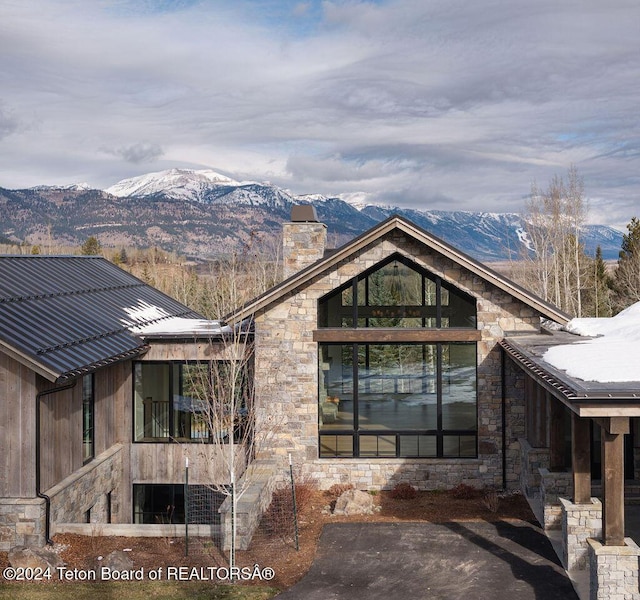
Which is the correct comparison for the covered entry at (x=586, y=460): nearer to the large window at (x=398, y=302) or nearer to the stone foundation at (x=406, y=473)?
the stone foundation at (x=406, y=473)

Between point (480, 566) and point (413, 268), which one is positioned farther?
point (413, 268)

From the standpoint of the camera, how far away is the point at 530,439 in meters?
16.3

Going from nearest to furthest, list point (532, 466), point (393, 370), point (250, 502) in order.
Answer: point (250, 502) < point (532, 466) < point (393, 370)

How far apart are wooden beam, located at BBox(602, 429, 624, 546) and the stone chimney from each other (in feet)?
36.7

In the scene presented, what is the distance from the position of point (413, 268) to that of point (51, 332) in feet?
27.1

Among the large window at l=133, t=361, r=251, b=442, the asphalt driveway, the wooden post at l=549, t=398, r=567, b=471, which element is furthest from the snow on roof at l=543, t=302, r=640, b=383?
the large window at l=133, t=361, r=251, b=442

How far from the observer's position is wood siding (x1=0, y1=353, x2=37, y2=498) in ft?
41.6

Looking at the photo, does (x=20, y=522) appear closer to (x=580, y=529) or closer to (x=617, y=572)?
(x=580, y=529)

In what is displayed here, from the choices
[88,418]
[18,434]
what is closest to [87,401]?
[88,418]

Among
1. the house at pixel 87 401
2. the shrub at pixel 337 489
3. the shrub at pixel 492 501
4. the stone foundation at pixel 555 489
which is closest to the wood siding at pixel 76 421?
the house at pixel 87 401

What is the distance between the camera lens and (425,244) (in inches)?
650

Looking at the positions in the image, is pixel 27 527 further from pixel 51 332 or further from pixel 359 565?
pixel 359 565

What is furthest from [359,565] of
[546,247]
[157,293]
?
[546,247]

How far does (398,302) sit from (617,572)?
8.38 m
